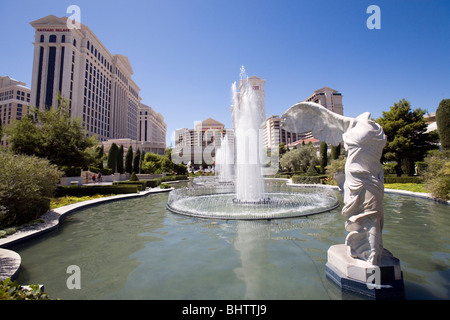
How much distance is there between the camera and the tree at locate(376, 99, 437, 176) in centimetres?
2406

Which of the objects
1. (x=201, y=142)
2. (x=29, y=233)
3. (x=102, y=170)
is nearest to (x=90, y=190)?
(x=29, y=233)

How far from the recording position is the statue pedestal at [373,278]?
338 cm

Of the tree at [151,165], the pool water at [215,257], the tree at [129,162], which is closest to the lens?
the pool water at [215,257]

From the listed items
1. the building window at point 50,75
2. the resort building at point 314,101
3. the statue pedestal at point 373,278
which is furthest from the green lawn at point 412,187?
the resort building at point 314,101

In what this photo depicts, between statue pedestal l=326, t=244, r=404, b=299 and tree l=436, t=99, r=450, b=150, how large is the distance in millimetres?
23243

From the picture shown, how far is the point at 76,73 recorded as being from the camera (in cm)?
6900

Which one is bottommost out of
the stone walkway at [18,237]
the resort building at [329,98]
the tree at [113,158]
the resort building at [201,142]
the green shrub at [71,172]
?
the stone walkway at [18,237]

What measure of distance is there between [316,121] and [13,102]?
422 ft

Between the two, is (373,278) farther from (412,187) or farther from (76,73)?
(76,73)

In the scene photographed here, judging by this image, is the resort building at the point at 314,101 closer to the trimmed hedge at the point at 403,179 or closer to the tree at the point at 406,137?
the tree at the point at 406,137

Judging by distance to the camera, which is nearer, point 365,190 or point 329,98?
point 365,190

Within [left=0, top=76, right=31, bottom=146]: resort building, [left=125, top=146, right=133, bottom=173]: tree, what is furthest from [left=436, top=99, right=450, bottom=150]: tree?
[left=0, top=76, right=31, bottom=146]: resort building

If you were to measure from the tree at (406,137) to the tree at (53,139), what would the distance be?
3230 centimetres

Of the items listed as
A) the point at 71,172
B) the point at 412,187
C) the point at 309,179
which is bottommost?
the point at 412,187
